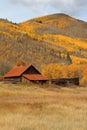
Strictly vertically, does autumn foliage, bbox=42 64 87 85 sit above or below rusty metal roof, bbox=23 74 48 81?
above

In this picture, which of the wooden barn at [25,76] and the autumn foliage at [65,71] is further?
the autumn foliage at [65,71]

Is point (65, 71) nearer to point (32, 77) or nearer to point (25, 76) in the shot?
point (32, 77)

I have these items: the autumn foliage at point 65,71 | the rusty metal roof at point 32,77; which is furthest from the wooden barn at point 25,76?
the autumn foliage at point 65,71

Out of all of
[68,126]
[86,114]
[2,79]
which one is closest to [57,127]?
[68,126]

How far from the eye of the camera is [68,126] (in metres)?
17.0

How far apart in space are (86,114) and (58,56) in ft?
352

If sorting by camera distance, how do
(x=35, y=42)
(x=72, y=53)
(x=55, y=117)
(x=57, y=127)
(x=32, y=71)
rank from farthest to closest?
(x=72, y=53)
(x=35, y=42)
(x=32, y=71)
(x=55, y=117)
(x=57, y=127)

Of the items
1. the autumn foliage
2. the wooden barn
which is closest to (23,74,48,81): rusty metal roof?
the wooden barn

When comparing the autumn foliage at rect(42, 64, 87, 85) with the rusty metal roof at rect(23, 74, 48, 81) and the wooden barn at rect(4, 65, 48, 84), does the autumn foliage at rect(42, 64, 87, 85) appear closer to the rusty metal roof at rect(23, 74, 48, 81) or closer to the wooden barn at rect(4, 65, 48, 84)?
the wooden barn at rect(4, 65, 48, 84)

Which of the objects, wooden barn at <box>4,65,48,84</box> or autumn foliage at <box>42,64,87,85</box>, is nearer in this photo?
wooden barn at <box>4,65,48,84</box>

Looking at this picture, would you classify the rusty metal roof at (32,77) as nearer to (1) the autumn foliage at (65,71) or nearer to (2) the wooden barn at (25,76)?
(2) the wooden barn at (25,76)

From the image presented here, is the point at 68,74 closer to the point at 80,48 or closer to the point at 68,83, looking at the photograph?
the point at 68,83

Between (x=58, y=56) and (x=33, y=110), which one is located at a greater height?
(x=58, y=56)

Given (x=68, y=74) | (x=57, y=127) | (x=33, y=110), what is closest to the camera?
(x=57, y=127)
